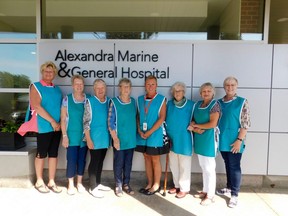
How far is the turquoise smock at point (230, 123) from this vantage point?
3672mm

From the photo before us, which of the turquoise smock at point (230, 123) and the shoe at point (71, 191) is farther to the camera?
the shoe at point (71, 191)

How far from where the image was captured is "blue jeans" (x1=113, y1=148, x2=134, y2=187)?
395cm

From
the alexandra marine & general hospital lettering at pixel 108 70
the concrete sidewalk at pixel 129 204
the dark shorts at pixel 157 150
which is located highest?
the alexandra marine & general hospital lettering at pixel 108 70

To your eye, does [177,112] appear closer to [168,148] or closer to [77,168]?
[168,148]

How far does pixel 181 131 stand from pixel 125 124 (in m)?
0.75

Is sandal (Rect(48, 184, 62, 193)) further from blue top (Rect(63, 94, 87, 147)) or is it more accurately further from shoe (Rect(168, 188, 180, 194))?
shoe (Rect(168, 188, 180, 194))

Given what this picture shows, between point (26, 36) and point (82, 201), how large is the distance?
9.05 feet

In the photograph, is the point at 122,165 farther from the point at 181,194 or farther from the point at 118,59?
the point at 118,59

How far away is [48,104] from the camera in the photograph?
3.93 m

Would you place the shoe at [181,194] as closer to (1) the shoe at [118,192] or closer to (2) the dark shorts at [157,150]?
(2) the dark shorts at [157,150]

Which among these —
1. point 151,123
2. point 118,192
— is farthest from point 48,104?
point 118,192

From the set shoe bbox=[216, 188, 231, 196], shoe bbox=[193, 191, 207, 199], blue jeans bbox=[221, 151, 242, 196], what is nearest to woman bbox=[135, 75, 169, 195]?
shoe bbox=[193, 191, 207, 199]

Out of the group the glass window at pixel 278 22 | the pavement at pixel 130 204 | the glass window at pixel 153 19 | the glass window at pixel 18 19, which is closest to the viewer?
the pavement at pixel 130 204

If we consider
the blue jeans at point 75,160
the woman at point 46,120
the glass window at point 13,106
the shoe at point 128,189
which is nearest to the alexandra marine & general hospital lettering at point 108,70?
the woman at point 46,120
